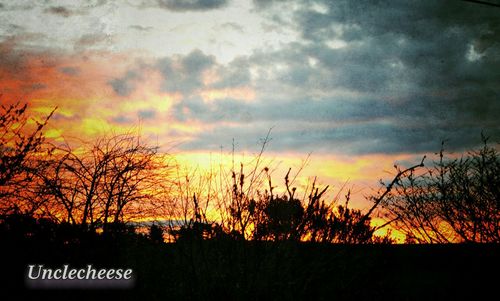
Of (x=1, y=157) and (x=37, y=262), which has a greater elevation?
(x=1, y=157)

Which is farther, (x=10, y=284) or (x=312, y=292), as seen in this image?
(x=10, y=284)

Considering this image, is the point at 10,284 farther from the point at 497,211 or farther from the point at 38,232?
the point at 497,211

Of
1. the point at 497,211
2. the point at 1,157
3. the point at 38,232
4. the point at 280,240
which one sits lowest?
the point at 280,240

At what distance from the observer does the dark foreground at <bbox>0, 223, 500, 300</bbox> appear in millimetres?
4371

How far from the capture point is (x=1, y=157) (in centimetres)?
1061

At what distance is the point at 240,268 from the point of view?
4598mm

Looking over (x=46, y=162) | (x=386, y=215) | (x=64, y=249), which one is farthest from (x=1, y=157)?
(x=386, y=215)

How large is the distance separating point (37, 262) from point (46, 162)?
3907mm

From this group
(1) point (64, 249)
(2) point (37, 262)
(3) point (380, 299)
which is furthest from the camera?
(3) point (380, 299)

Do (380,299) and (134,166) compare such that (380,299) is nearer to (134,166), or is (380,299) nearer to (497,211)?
(497,211)

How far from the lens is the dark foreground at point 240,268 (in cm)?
437

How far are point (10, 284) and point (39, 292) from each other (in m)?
0.63

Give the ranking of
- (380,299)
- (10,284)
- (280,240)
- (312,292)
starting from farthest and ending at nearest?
(380,299) < (10,284) < (312,292) < (280,240)

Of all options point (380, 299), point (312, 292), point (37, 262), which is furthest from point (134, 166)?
point (312, 292)
